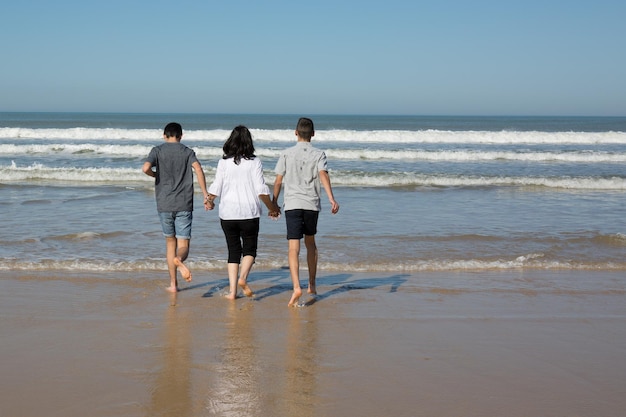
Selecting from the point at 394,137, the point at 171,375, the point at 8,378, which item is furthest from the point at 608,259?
the point at 394,137

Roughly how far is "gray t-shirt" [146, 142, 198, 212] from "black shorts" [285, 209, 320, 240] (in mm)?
1090

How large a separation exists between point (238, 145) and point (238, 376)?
2.48 metres

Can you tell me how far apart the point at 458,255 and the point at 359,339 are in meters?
3.81

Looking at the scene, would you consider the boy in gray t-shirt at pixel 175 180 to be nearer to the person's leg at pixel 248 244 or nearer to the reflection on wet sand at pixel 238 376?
the person's leg at pixel 248 244

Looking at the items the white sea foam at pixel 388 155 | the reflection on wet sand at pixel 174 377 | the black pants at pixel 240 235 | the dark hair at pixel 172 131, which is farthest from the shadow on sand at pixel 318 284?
the white sea foam at pixel 388 155

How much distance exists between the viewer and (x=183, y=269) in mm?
6090

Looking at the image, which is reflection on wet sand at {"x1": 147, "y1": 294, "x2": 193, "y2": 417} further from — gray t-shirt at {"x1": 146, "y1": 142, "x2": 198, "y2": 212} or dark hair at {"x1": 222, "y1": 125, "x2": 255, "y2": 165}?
dark hair at {"x1": 222, "y1": 125, "x2": 255, "y2": 165}

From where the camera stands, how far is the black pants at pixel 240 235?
6.07m

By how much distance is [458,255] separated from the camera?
846cm

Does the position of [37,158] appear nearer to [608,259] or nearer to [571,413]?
[608,259]

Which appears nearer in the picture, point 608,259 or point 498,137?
point 608,259

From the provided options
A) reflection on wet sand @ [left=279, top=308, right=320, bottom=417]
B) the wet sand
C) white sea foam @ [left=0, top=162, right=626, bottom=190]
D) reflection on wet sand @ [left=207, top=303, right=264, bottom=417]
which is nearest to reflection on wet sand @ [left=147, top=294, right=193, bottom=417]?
the wet sand

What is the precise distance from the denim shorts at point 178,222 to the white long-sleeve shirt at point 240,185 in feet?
1.85

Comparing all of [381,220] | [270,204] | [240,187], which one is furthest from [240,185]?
[381,220]
